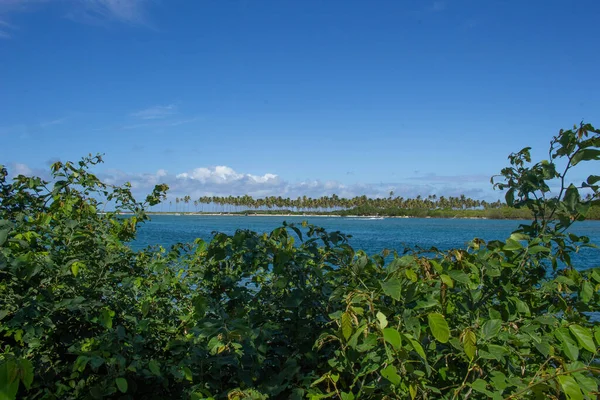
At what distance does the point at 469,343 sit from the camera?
1.84 m

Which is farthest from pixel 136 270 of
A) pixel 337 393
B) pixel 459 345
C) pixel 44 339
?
pixel 459 345

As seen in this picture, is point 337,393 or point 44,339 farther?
point 44,339

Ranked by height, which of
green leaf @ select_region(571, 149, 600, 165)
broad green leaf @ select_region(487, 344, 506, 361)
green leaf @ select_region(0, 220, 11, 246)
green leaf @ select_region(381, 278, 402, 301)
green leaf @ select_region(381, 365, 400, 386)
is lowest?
green leaf @ select_region(381, 365, 400, 386)

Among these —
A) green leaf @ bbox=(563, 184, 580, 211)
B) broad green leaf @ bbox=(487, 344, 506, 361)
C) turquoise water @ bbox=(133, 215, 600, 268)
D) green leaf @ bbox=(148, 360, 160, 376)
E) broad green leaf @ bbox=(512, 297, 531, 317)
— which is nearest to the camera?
broad green leaf @ bbox=(487, 344, 506, 361)

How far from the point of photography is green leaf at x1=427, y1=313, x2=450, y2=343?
1.82m

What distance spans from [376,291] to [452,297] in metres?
0.69

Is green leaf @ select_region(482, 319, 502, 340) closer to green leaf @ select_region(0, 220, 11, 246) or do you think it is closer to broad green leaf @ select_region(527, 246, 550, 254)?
broad green leaf @ select_region(527, 246, 550, 254)

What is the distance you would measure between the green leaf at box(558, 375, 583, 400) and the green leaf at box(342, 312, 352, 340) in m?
0.78

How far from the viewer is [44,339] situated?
306 centimetres

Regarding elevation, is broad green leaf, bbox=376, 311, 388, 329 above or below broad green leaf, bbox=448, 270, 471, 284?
below

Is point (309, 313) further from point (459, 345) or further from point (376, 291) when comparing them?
point (459, 345)

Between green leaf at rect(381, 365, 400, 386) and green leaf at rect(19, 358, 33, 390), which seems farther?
green leaf at rect(381, 365, 400, 386)

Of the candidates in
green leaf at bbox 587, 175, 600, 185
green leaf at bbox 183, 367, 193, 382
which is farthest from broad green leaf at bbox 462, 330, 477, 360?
green leaf at bbox 587, 175, 600, 185

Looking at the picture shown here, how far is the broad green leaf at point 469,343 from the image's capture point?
1807 mm
